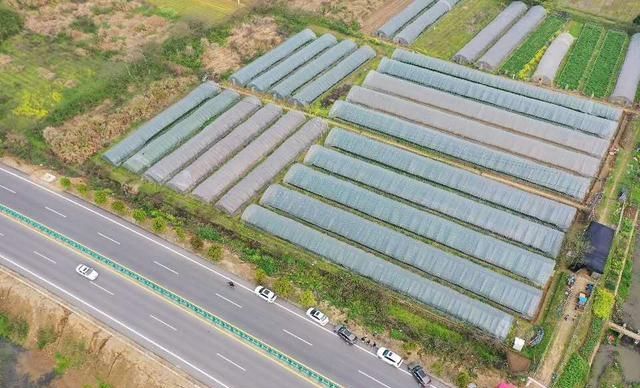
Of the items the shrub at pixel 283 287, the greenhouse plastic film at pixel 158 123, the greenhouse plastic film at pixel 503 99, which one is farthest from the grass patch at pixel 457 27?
the shrub at pixel 283 287

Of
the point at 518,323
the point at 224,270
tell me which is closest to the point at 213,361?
the point at 224,270

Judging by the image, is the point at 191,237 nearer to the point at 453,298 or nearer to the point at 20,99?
the point at 453,298

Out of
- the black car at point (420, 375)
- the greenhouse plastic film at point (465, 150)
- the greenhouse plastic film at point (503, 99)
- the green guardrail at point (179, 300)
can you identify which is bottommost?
the green guardrail at point (179, 300)

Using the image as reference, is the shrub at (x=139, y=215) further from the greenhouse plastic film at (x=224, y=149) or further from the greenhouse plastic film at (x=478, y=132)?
the greenhouse plastic film at (x=478, y=132)

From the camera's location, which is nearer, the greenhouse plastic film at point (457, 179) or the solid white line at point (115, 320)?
the solid white line at point (115, 320)

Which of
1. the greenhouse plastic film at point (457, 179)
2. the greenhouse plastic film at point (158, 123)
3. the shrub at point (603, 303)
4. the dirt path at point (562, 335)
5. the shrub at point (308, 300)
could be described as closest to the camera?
the dirt path at point (562, 335)

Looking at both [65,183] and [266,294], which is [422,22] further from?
[65,183]

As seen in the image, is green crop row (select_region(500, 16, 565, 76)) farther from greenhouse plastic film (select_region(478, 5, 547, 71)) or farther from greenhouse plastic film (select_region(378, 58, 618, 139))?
greenhouse plastic film (select_region(378, 58, 618, 139))
